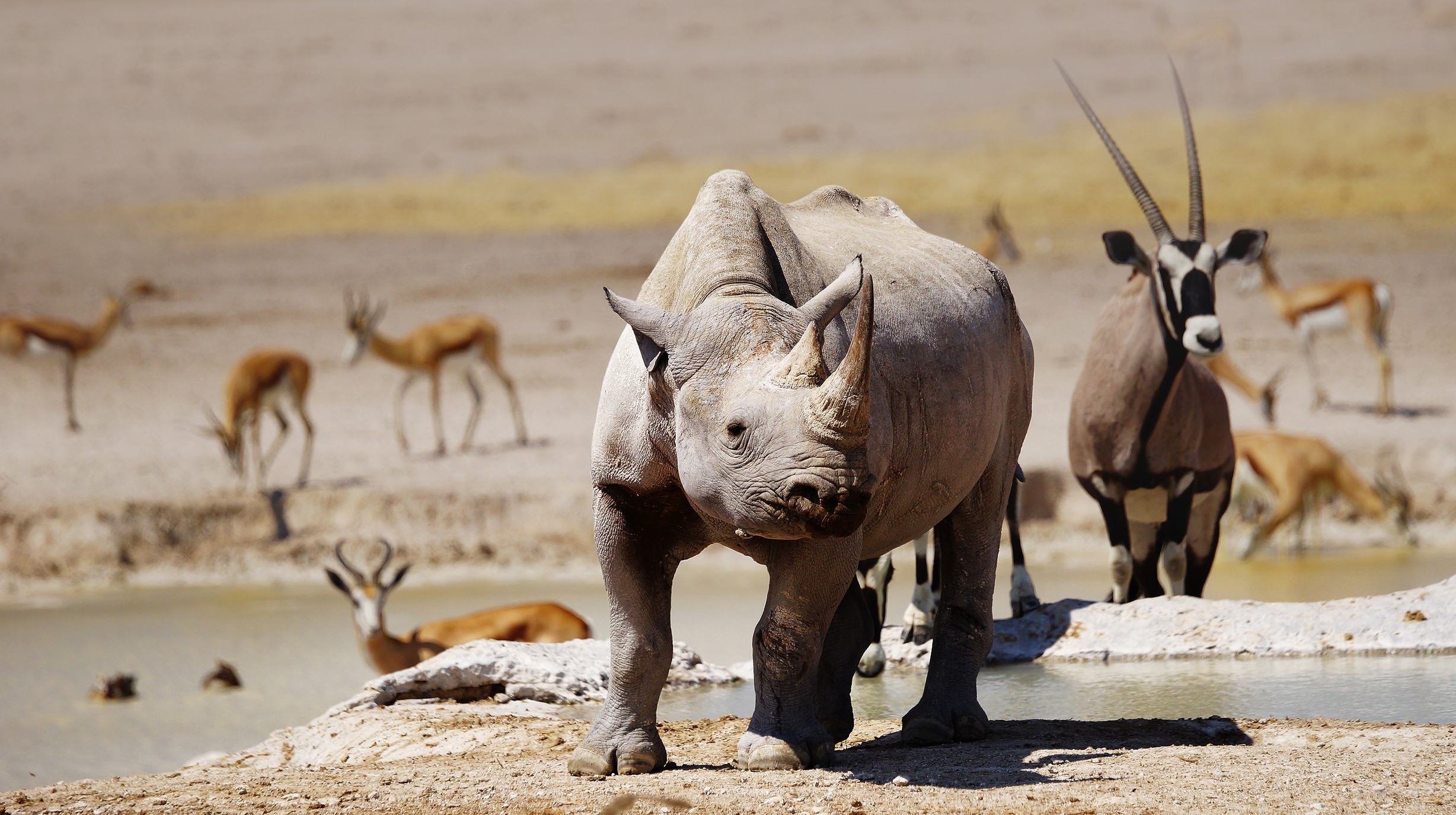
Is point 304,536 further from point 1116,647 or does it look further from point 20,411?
point 1116,647

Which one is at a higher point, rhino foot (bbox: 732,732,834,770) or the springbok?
the springbok

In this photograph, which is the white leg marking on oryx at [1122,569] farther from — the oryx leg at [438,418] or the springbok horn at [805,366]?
the oryx leg at [438,418]

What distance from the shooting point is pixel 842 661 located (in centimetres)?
562

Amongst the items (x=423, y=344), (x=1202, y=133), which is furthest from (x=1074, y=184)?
(x=423, y=344)

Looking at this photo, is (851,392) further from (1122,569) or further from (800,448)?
(1122,569)

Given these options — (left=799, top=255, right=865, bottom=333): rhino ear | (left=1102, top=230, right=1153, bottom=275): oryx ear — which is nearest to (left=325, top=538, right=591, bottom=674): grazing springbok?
(left=1102, top=230, right=1153, bottom=275): oryx ear

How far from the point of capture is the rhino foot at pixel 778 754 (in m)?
4.83

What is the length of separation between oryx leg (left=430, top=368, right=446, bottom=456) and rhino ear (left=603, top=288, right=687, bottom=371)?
51.0 ft

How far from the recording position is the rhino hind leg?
548cm

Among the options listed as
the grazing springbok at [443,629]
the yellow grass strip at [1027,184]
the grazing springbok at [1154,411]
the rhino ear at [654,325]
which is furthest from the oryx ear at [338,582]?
the yellow grass strip at [1027,184]

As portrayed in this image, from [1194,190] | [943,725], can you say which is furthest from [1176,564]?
[943,725]

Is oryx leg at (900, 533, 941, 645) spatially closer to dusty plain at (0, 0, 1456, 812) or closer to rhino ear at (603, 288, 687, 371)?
dusty plain at (0, 0, 1456, 812)

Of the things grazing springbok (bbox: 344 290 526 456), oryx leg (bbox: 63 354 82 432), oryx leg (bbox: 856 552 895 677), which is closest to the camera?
oryx leg (bbox: 856 552 895 677)

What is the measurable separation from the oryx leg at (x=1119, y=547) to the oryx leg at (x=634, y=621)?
167 inches
